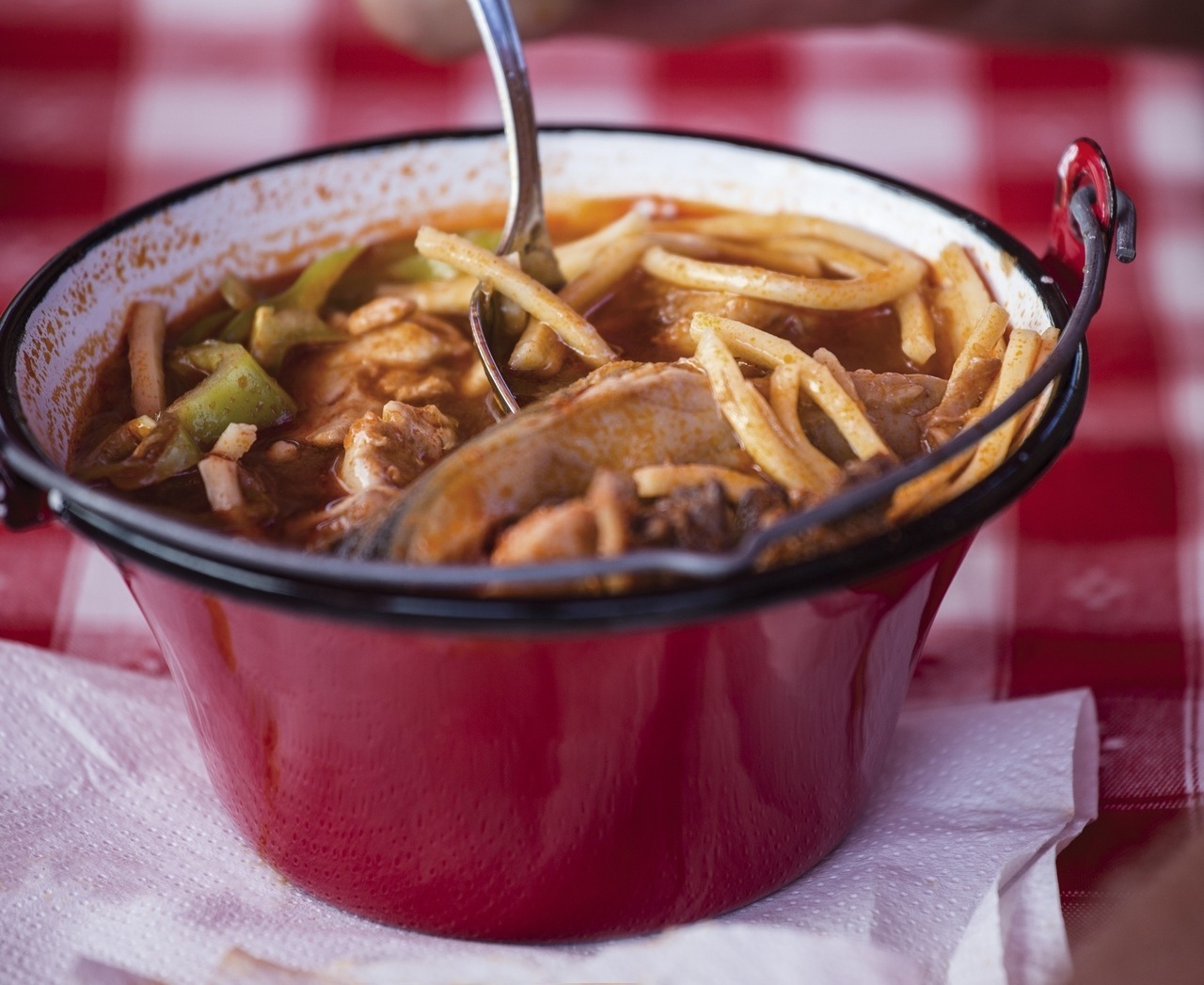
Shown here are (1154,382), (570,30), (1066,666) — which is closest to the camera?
(1066,666)

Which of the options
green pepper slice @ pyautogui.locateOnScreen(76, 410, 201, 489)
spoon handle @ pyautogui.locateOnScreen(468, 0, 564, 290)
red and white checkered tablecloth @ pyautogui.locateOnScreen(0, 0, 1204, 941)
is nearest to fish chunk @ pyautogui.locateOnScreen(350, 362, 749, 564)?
green pepper slice @ pyautogui.locateOnScreen(76, 410, 201, 489)

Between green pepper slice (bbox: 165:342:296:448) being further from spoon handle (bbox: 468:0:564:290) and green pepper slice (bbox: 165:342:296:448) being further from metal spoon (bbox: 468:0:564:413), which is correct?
spoon handle (bbox: 468:0:564:290)

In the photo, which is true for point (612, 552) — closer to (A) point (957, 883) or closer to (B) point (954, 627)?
(A) point (957, 883)

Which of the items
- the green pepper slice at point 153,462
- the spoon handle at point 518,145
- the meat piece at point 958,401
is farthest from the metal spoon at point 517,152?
the meat piece at point 958,401

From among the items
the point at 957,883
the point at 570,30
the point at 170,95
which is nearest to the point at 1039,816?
the point at 957,883

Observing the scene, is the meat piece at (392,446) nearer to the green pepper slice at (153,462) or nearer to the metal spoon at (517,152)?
the green pepper slice at (153,462)
